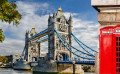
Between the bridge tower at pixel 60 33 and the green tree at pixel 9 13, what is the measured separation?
52330 mm

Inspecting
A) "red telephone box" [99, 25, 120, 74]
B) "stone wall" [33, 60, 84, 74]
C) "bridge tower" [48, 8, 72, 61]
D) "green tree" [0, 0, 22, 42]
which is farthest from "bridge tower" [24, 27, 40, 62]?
"red telephone box" [99, 25, 120, 74]

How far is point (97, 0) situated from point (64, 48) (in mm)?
62839

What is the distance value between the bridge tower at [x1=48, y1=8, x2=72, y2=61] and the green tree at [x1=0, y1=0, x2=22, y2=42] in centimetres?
5233

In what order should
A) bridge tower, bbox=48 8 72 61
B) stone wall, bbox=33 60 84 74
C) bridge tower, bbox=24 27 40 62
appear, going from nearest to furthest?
stone wall, bbox=33 60 84 74 → bridge tower, bbox=48 8 72 61 → bridge tower, bbox=24 27 40 62

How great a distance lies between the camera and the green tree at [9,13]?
10.7 metres

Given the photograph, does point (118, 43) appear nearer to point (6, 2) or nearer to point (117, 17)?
point (117, 17)

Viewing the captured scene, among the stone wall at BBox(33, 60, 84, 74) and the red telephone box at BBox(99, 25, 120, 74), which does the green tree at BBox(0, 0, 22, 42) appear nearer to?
the red telephone box at BBox(99, 25, 120, 74)

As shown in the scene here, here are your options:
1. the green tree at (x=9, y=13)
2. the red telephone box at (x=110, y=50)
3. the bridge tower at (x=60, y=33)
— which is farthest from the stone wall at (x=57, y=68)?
the red telephone box at (x=110, y=50)

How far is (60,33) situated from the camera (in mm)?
67375

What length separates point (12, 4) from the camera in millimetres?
11570

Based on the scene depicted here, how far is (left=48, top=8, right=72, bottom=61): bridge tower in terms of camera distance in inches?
2562

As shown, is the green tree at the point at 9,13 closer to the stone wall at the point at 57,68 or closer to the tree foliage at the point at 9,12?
the tree foliage at the point at 9,12

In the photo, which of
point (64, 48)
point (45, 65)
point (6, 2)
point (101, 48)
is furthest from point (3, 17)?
point (64, 48)

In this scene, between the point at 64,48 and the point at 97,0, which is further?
the point at 64,48
